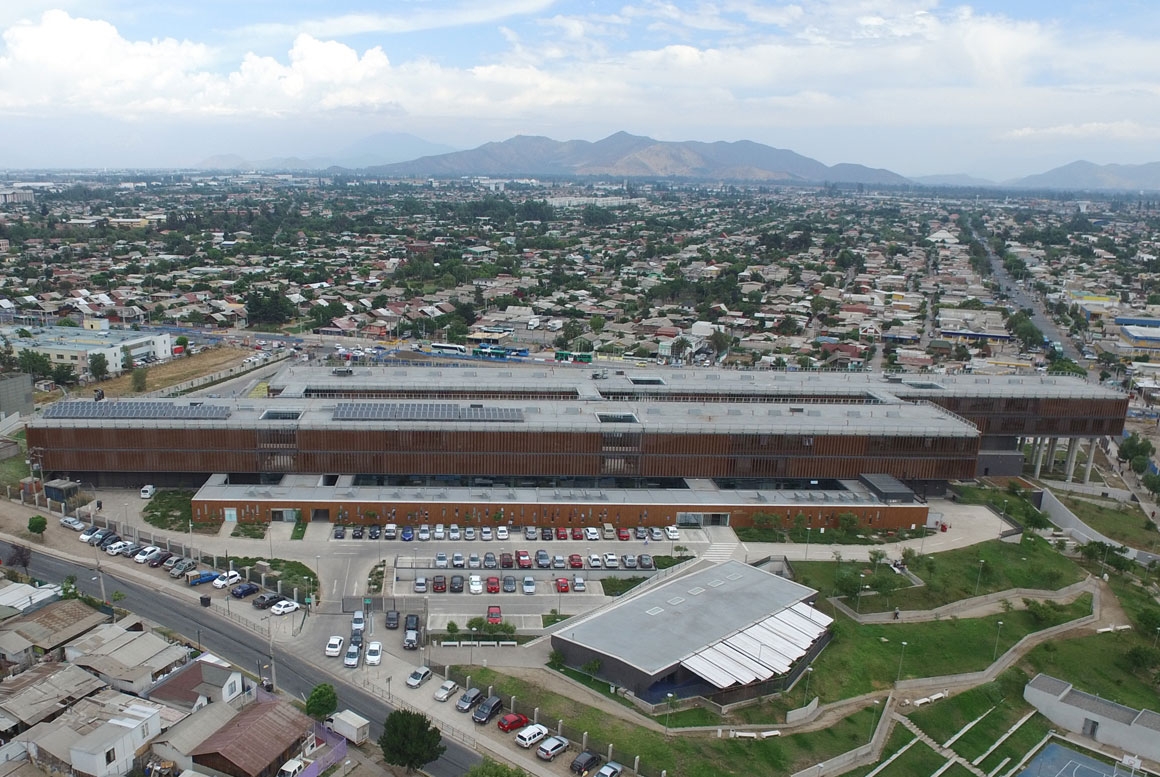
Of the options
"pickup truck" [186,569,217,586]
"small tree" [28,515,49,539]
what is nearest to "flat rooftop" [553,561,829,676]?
"pickup truck" [186,569,217,586]

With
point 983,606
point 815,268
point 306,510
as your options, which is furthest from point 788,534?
point 815,268

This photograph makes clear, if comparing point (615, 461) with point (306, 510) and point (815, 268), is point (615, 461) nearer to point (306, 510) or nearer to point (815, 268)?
point (306, 510)

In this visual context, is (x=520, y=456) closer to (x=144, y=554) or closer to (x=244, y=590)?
(x=244, y=590)

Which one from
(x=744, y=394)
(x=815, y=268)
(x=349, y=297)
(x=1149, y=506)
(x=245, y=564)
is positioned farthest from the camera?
(x=815, y=268)

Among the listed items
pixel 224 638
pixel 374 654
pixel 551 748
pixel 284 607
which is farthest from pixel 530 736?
pixel 224 638

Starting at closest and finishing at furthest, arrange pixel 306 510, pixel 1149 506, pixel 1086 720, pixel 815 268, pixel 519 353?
pixel 1086 720 < pixel 306 510 < pixel 1149 506 < pixel 519 353 < pixel 815 268

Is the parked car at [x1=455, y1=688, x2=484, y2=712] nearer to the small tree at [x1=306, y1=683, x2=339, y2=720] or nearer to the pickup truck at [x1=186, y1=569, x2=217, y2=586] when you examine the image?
the small tree at [x1=306, y1=683, x2=339, y2=720]

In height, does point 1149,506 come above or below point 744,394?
below
